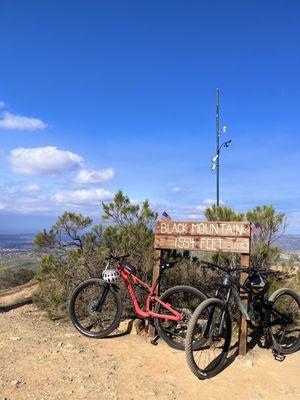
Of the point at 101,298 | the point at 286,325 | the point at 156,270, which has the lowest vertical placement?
the point at 286,325

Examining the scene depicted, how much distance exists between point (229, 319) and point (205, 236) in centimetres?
124

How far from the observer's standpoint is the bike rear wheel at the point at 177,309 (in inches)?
218

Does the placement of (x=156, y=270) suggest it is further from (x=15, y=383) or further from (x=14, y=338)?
(x=15, y=383)

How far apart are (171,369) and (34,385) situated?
1.57m

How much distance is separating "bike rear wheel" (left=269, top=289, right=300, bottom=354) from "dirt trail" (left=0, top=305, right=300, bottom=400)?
0.20 m

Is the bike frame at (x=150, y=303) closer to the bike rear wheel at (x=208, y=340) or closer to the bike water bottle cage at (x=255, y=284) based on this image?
the bike rear wheel at (x=208, y=340)

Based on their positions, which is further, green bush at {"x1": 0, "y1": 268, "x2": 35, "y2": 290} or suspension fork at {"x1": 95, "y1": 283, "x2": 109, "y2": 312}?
green bush at {"x1": 0, "y1": 268, "x2": 35, "y2": 290}

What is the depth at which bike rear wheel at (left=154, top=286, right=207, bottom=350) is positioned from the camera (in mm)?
5547

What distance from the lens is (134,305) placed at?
5.94 meters

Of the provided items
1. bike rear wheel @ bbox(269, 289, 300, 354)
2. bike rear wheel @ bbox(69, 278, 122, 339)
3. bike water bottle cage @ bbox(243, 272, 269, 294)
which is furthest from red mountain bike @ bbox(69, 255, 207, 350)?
bike rear wheel @ bbox(269, 289, 300, 354)

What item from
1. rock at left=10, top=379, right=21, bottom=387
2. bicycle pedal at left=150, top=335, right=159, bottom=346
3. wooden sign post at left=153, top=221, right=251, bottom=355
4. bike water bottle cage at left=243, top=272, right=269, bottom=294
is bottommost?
rock at left=10, top=379, right=21, bottom=387

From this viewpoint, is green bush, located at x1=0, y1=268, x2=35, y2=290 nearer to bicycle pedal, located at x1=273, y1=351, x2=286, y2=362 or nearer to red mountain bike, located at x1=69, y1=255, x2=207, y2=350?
red mountain bike, located at x1=69, y1=255, x2=207, y2=350

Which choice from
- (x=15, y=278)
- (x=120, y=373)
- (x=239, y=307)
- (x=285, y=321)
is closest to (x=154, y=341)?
(x=120, y=373)

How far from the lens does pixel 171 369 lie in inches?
189
